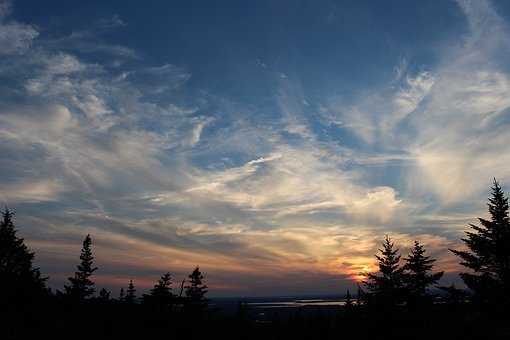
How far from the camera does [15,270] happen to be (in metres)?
42.7

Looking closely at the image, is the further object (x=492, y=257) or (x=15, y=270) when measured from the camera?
(x=15, y=270)

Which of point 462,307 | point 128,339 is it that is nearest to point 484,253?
point 462,307

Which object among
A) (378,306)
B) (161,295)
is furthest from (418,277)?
(161,295)

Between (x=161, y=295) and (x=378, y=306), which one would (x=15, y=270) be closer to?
(x=161, y=295)

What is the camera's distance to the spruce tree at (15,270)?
35.3 m

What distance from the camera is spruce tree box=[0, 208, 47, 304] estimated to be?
35344 millimetres

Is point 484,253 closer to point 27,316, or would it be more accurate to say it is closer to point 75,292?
point 27,316

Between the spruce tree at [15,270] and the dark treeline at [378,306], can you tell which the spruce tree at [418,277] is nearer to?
the dark treeline at [378,306]

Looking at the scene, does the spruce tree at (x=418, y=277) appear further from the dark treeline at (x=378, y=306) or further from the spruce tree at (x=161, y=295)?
the spruce tree at (x=161, y=295)

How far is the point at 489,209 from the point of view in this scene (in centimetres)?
3006

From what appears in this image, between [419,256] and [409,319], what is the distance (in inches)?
229

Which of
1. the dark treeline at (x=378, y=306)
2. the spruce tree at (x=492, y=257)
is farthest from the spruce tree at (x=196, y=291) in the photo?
the spruce tree at (x=492, y=257)

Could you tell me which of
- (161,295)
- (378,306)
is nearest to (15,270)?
(161,295)

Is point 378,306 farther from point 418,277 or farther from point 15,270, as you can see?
point 15,270
